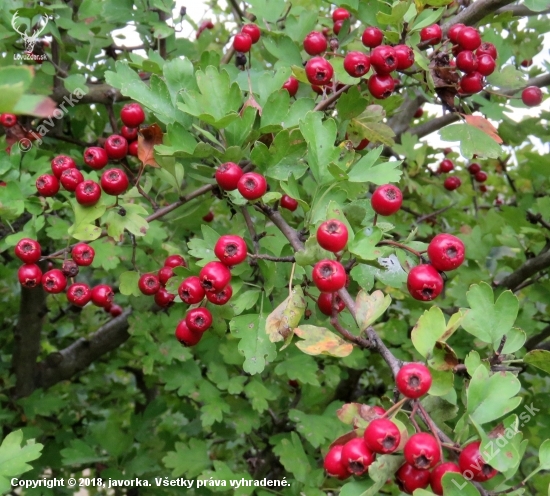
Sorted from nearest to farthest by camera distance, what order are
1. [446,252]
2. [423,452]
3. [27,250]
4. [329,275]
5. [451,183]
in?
1. [423,452]
2. [329,275]
3. [446,252]
4. [27,250]
5. [451,183]

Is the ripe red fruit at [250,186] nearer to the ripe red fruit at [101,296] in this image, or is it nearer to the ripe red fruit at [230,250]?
the ripe red fruit at [230,250]

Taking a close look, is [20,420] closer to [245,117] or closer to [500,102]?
[245,117]

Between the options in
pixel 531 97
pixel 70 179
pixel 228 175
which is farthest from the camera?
pixel 531 97

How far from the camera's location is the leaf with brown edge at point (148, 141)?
137cm

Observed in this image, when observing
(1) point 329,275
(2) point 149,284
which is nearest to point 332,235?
(1) point 329,275

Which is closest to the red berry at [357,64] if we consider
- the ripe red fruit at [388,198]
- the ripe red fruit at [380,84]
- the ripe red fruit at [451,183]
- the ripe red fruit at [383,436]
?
the ripe red fruit at [380,84]

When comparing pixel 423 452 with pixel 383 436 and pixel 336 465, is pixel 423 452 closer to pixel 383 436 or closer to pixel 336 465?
pixel 383 436

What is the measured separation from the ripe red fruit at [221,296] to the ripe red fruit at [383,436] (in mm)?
455

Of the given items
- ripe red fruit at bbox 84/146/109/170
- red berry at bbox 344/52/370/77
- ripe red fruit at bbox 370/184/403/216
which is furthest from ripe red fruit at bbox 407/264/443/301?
ripe red fruit at bbox 84/146/109/170

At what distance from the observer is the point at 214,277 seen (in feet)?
3.65

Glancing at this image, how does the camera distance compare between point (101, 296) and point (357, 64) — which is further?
point (101, 296)

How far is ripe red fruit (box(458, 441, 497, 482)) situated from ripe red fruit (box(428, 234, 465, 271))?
1.08 ft

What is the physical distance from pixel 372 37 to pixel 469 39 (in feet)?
0.75

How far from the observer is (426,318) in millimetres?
930
